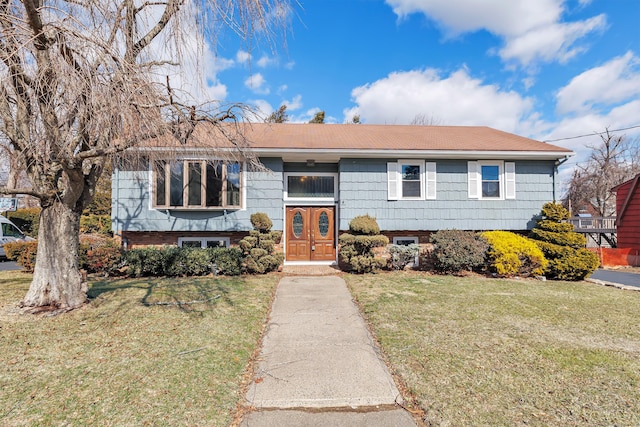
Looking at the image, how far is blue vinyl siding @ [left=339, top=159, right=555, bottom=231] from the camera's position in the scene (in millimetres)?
9500

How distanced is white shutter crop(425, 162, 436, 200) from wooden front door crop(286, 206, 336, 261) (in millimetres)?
3280

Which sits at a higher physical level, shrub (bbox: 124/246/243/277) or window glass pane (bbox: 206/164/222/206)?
window glass pane (bbox: 206/164/222/206)

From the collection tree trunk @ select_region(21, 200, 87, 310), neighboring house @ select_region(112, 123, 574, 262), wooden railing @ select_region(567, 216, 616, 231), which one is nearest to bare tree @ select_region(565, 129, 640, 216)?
wooden railing @ select_region(567, 216, 616, 231)

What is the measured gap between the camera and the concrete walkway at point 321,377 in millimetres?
2568

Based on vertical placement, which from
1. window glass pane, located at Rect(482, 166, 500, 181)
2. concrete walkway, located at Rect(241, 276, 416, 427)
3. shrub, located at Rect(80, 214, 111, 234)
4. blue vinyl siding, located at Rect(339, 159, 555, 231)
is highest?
window glass pane, located at Rect(482, 166, 500, 181)

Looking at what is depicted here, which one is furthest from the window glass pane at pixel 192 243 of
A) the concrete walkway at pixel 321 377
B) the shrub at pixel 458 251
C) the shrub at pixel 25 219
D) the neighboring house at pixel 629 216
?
the neighboring house at pixel 629 216

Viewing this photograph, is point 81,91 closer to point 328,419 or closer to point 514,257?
point 328,419

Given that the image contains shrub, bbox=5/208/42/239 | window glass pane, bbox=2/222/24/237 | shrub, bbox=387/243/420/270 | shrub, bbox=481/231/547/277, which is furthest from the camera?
shrub, bbox=5/208/42/239

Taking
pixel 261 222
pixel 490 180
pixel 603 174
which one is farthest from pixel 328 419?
pixel 603 174

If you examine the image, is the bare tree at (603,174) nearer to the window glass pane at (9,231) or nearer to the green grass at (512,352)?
the green grass at (512,352)

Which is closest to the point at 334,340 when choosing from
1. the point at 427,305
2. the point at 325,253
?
the point at 427,305

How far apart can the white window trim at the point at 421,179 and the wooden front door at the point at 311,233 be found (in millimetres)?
2189

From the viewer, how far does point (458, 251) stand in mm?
8688

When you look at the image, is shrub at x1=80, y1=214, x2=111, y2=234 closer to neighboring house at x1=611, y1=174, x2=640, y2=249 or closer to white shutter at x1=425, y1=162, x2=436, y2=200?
white shutter at x1=425, y1=162, x2=436, y2=200
